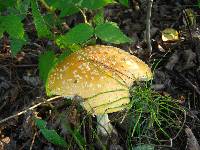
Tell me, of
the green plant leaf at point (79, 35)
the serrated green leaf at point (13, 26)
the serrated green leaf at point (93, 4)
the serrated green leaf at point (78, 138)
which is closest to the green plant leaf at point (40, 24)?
the serrated green leaf at point (13, 26)

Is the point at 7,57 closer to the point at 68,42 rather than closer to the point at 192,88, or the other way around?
the point at 68,42

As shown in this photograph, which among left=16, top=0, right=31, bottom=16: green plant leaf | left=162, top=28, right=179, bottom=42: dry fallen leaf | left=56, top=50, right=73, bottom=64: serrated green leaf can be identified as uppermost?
left=16, top=0, right=31, bottom=16: green plant leaf

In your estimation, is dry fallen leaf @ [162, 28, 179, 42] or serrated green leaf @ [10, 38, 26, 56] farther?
dry fallen leaf @ [162, 28, 179, 42]

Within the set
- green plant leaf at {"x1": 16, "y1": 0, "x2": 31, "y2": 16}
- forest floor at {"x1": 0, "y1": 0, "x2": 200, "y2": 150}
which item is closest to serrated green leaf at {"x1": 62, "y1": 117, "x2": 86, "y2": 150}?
forest floor at {"x1": 0, "y1": 0, "x2": 200, "y2": 150}

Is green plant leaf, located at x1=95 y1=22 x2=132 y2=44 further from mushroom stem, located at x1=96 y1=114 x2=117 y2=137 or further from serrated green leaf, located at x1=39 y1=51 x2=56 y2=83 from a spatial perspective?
mushroom stem, located at x1=96 y1=114 x2=117 y2=137

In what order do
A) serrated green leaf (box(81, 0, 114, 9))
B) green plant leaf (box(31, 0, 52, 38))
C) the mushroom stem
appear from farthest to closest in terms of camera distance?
the mushroom stem → green plant leaf (box(31, 0, 52, 38)) → serrated green leaf (box(81, 0, 114, 9))

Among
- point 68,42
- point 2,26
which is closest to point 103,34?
point 68,42

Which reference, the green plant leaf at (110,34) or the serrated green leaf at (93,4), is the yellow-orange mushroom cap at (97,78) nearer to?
the green plant leaf at (110,34)
